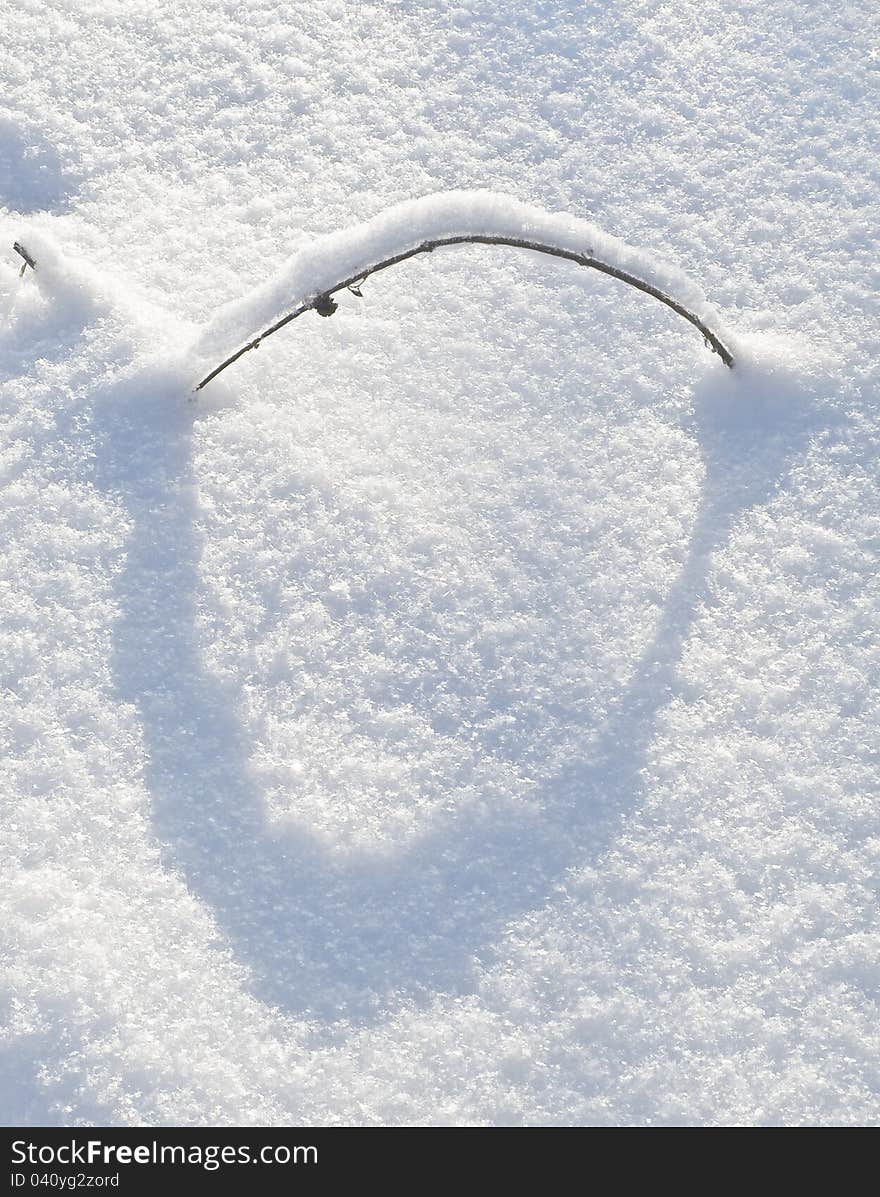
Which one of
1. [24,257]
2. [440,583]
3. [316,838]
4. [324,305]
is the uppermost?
[324,305]

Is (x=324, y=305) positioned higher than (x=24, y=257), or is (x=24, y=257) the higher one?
(x=324, y=305)

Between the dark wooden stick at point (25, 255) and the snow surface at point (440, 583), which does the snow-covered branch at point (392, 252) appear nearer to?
the snow surface at point (440, 583)

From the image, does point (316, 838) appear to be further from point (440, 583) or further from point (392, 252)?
point (392, 252)

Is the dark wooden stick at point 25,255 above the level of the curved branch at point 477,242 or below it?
below

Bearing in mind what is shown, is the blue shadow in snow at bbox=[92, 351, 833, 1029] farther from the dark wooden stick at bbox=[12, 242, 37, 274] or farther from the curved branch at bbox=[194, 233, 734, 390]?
the dark wooden stick at bbox=[12, 242, 37, 274]

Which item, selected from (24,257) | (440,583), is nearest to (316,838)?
(440,583)

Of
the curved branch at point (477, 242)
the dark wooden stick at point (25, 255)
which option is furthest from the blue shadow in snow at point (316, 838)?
the dark wooden stick at point (25, 255)

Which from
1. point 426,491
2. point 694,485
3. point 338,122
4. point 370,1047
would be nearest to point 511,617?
point 426,491

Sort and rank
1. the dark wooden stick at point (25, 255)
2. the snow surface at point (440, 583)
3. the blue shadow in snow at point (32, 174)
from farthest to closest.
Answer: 1. the blue shadow in snow at point (32, 174)
2. the dark wooden stick at point (25, 255)
3. the snow surface at point (440, 583)
